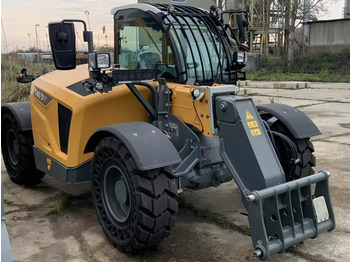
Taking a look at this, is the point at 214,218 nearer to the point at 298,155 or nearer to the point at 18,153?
the point at 298,155

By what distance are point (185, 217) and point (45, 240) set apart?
1.33 meters

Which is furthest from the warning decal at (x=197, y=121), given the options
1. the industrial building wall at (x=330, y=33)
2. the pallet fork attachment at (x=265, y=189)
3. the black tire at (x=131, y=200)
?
the industrial building wall at (x=330, y=33)

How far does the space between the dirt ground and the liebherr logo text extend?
43.5 inches

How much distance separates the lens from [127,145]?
317 centimetres

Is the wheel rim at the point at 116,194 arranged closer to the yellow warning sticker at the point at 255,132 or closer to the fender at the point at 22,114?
the yellow warning sticker at the point at 255,132

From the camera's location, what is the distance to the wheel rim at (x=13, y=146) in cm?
531

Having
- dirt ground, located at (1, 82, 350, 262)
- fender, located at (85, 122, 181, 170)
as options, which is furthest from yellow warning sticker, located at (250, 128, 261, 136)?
dirt ground, located at (1, 82, 350, 262)

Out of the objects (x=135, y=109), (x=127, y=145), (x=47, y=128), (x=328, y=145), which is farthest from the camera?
(x=328, y=145)

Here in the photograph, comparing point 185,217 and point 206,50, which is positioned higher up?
point 206,50

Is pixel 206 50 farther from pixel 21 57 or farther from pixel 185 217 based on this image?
pixel 21 57

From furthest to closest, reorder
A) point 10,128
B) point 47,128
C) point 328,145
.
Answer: point 328,145, point 10,128, point 47,128

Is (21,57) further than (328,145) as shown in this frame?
Yes

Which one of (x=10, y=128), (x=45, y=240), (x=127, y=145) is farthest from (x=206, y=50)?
(x=10, y=128)

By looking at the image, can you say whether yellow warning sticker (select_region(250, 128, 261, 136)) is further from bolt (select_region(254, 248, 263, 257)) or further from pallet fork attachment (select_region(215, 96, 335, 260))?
bolt (select_region(254, 248, 263, 257))
